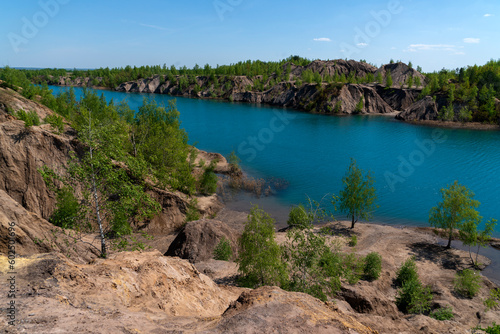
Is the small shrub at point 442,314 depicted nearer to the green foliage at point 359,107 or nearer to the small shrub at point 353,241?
the small shrub at point 353,241

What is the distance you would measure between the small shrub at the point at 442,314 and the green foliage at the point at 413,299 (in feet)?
2.44

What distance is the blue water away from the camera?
5038 centimetres

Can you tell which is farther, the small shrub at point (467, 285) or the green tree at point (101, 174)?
the small shrub at point (467, 285)

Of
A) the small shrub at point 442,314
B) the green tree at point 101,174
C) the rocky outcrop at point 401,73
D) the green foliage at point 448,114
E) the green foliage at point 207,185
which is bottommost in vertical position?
the small shrub at point 442,314

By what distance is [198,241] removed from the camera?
3000cm

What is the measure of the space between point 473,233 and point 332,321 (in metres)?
29.0

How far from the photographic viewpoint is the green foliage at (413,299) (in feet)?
77.1

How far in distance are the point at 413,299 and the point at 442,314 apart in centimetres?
204

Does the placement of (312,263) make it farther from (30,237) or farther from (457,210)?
(457,210)

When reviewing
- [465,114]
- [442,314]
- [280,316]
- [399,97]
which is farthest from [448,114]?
[280,316]

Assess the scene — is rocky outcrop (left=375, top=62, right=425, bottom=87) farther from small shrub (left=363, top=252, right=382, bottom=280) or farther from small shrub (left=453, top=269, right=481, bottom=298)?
small shrub (left=363, top=252, right=382, bottom=280)

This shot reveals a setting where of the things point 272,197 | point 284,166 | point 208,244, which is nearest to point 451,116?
point 284,166

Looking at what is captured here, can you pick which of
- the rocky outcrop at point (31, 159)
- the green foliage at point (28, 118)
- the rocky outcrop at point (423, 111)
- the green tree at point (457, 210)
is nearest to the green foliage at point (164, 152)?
the rocky outcrop at point (31, 159)

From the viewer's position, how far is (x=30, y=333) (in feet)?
28.0
